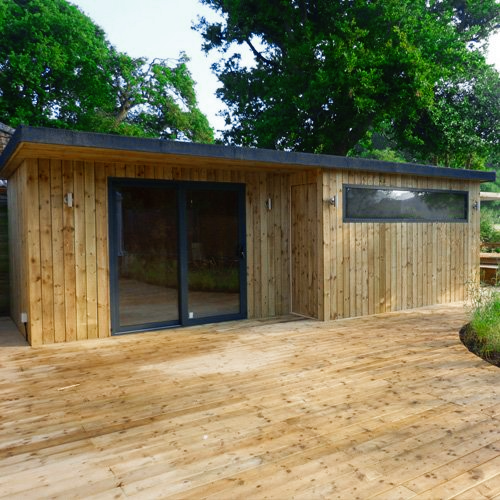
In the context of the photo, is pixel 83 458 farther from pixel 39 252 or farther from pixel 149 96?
pixel 149 96

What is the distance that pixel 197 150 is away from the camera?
4824 millimetres

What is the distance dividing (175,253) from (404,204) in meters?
3.57

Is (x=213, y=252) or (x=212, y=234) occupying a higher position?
(x=212, y=234)

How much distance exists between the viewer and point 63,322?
5.07m

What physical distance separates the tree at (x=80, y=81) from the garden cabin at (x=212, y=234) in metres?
13.4

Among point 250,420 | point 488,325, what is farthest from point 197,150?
point 488,325

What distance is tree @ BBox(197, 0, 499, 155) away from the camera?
487 inches

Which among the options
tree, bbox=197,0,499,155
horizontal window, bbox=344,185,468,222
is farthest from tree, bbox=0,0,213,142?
horizontal window, bbox=344,185,468,222

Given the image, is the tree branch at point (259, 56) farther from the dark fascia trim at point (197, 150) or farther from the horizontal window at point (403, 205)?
the dark fascia trim at point (197, 150)

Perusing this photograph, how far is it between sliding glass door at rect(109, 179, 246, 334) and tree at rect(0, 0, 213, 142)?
13.5m

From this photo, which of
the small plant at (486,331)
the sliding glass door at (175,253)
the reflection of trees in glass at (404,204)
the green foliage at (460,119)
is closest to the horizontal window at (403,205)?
the reflection of trees in glass at (404,204)

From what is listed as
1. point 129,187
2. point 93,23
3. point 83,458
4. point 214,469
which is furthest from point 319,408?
point 93,23

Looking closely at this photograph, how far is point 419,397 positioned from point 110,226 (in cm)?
379

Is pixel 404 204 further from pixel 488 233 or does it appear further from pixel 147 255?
pixel 488 233
